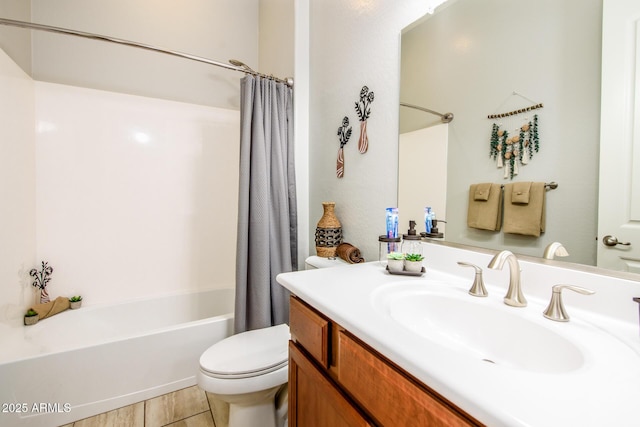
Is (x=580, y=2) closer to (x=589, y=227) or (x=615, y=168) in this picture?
(x=615, y=168)

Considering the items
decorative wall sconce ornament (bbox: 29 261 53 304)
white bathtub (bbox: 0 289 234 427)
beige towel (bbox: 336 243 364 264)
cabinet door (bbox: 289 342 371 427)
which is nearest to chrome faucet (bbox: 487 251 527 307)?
cabinet door (bbox: 289 342 371 427)

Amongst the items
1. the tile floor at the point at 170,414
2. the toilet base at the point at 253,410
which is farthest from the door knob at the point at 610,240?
the tile floor at the point at 170,414

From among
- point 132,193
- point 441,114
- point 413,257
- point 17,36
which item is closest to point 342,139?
point 441,114

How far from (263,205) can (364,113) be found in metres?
0.78

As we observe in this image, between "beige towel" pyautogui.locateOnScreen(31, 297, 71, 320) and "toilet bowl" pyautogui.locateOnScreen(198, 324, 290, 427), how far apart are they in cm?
129

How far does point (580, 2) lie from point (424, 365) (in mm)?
1003

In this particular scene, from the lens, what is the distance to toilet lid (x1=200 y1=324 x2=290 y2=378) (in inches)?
45.8

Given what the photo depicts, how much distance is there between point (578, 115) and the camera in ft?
2.34

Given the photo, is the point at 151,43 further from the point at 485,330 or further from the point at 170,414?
the point at 485,330

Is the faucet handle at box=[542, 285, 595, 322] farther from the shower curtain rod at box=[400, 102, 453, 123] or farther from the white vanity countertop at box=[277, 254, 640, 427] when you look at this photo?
the shower curtain rod at box=[400, 102, 453, 123]

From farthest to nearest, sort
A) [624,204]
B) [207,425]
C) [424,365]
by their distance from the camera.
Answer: [207,425] < [624,204] < [424,365]

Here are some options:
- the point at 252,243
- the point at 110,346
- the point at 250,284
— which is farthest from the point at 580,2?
the point at 110,346

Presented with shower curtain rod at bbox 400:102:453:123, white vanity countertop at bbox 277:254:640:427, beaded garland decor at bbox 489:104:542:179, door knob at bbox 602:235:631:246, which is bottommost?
white vanity countertop at bbox 277:254:640:427

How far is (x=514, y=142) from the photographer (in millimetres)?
848
